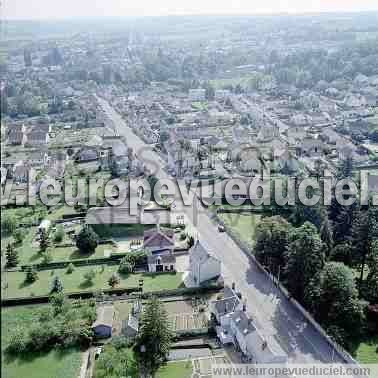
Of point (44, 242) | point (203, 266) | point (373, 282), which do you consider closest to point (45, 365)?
point (203, 266)

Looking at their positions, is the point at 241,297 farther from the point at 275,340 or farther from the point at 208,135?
the point at 208,135

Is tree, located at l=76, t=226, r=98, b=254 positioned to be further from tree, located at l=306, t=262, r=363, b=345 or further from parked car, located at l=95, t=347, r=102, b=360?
tree, located at l=306, t=262, r=363, b=345

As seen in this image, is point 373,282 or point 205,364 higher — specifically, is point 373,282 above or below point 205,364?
above

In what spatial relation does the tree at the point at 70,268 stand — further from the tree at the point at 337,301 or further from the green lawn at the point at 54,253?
the tree at the point at 337,301

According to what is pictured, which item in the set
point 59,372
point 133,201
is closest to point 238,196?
point 133,201

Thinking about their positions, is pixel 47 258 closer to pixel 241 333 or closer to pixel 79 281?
pixel 79 281
